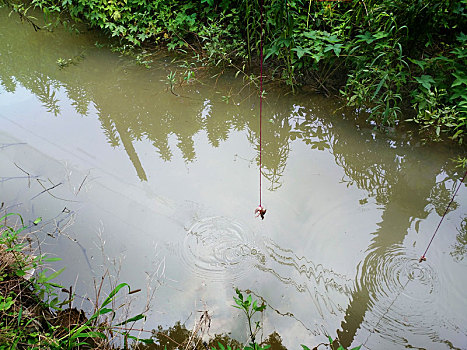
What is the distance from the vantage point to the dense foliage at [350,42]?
2.75 metres

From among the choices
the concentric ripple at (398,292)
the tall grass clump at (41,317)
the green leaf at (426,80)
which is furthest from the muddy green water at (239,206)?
the green leaf at (426,80)

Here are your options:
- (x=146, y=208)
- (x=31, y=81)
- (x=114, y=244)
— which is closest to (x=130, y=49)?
(x=31, y=81)

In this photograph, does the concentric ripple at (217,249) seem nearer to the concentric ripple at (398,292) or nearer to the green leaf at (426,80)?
the concentric ripple at (398,292)

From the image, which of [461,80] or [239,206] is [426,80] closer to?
[461,80]

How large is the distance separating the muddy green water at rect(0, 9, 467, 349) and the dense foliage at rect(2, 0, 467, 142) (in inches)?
10.2

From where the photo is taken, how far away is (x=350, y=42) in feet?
9.98

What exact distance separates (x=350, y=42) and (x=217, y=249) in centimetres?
214

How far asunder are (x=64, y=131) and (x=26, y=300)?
1938 mm

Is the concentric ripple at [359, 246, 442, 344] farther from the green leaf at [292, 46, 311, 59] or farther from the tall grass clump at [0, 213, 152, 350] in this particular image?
the green leaf at [292, 46, 311, 59]

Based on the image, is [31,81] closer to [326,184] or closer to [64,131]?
[64,131]

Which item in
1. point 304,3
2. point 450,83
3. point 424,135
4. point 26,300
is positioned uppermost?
point 304,3

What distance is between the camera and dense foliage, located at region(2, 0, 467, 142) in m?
2.75

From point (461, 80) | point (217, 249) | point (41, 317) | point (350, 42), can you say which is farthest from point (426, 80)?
point (41, 317)

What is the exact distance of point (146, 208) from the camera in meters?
2.58
